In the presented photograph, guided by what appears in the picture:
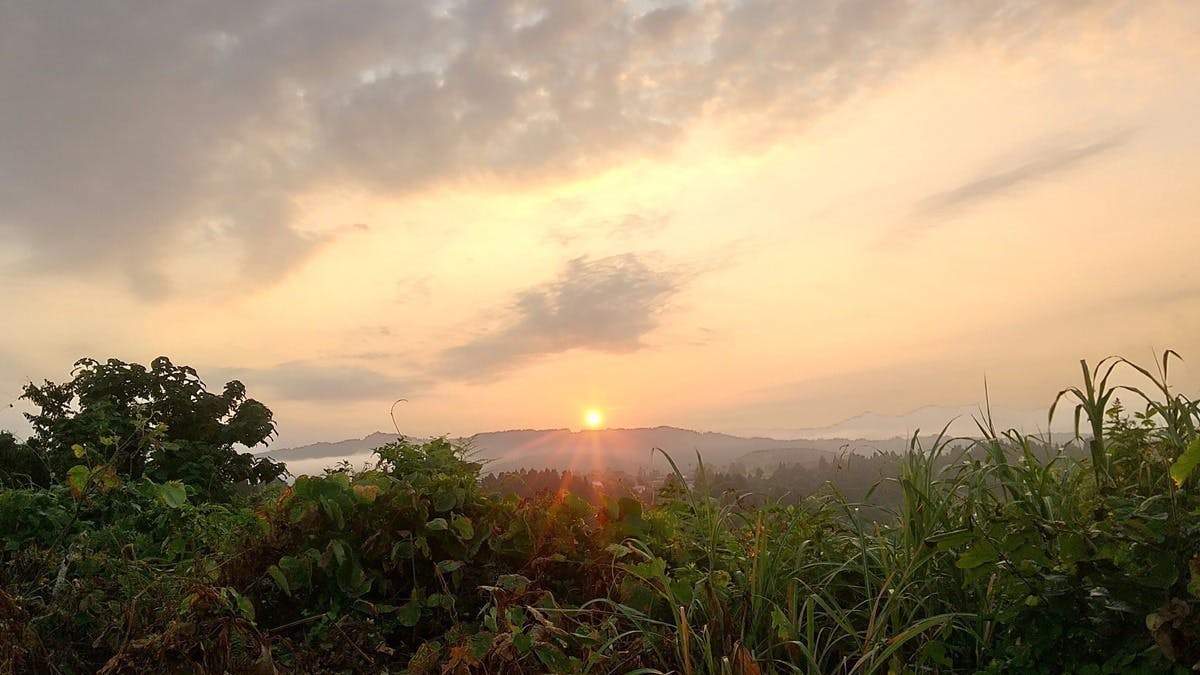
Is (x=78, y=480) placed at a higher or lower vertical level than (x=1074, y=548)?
higher

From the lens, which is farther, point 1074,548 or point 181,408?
point 181,408

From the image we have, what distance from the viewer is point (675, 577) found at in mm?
3645

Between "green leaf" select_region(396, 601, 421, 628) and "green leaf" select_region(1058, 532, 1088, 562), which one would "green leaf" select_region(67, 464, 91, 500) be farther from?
"green leaf" select_region(1058, 532, 1088, 562)

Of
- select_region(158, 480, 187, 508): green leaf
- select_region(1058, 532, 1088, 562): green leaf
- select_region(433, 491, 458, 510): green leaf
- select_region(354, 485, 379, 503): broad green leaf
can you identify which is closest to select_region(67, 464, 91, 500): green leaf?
select_region(158, 480, 187, 508): green leaf

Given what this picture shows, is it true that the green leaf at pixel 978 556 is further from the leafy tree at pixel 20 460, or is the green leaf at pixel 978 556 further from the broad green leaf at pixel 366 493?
the leafy tree at pixel 20 460

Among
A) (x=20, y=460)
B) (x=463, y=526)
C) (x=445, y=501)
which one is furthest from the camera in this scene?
(x=20, y=460)

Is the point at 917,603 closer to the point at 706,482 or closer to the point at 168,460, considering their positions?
the point at 706,482

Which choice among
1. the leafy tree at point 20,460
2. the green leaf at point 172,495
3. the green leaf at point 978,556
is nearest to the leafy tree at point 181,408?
the leafy tree at point 20,460

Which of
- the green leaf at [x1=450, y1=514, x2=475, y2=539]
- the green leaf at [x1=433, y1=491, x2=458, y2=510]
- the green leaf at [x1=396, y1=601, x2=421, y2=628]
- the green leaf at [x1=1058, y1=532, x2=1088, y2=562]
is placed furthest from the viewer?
the green leaf at [x1=433, y1=491, x2=458, y2=510]

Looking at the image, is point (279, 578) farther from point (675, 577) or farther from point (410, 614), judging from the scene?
point (675, 577)

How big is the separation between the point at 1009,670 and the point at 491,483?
9.45ft

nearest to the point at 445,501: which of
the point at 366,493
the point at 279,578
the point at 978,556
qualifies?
the point at 366,493

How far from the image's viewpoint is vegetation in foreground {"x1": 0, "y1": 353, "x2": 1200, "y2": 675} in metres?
2.83

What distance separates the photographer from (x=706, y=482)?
400 centimetres
